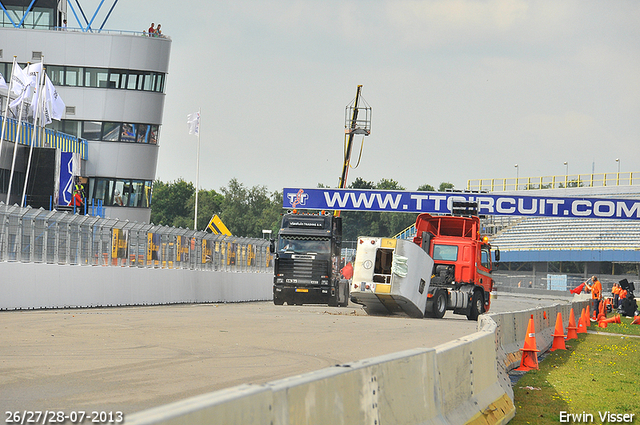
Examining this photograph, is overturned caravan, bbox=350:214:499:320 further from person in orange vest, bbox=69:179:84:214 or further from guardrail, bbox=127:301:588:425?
person in orange vest, bbox=69:179:84:214

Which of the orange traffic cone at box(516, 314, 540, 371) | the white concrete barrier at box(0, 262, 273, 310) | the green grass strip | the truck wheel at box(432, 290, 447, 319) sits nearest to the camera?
the green grass strip

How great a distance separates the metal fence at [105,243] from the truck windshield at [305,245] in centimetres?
392

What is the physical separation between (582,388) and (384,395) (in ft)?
22.3

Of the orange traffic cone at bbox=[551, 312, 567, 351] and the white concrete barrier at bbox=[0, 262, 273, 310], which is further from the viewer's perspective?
the white concrete barrier at bbox=[0, 262, 273, 310]

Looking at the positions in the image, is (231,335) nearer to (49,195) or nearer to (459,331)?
(459,331)

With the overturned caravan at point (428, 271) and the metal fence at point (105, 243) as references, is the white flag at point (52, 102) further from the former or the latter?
the overturned caravan at point (428, 271)

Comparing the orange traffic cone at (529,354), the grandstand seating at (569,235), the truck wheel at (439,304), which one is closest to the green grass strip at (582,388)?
the orange traffic cone at (529,354)

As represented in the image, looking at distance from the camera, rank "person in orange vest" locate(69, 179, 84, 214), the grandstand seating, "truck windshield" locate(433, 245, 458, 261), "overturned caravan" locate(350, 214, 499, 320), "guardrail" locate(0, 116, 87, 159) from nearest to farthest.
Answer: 1. "overturned caravan" locate(350, 214, 499, 320)
2. "truck windshield" locate(433, 245, 458, 261)
3. "guardrail" locate(0, 116, 87, 159)
4. "person in orange vest" locate(69, 179, 84, 214)
5. the grandstand seating

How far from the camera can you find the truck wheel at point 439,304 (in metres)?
28.2

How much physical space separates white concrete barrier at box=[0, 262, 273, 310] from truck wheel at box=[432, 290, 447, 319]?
1009 centimetres

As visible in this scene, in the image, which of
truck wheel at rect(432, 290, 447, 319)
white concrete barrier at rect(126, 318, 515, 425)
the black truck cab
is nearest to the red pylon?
truck wheel at rect(432, 290, 447, 319)

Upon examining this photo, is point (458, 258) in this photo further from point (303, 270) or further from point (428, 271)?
point (303, 270)

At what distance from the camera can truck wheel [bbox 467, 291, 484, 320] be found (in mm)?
29000

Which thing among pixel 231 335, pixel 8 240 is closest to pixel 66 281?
pixel 8 240
